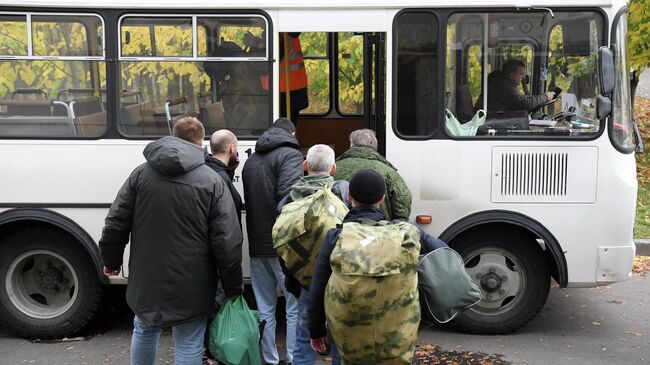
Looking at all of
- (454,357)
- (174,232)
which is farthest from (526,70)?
(174,232)

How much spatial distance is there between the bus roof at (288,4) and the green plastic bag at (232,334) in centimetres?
245

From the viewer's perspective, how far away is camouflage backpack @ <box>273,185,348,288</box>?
4883 mm

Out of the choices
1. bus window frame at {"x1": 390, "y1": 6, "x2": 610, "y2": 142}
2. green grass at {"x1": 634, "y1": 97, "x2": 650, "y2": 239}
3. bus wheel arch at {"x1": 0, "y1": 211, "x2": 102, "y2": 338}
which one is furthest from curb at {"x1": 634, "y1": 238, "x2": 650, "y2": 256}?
bus wheel arch at {"x1": 0, "y1": 211, "x2": 102, "y2": 338}

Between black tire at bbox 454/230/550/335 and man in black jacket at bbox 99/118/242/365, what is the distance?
253 centimetres

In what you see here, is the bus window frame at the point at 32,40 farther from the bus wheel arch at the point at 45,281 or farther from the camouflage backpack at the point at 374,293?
the camouflage backpack at the point at 374,293

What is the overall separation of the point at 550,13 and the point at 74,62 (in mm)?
3577

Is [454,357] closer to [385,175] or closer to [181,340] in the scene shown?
[385,175]

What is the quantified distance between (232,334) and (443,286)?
1485mm

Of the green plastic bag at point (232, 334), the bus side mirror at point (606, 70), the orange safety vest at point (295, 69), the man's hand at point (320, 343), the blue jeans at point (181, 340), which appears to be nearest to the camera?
the man's hand at point (320, 343)

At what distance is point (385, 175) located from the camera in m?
5.95

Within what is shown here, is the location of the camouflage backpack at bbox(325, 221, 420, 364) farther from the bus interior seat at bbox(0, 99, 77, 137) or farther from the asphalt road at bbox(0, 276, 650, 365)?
the bus interior seat at bbox(0, 99, 77, 137)

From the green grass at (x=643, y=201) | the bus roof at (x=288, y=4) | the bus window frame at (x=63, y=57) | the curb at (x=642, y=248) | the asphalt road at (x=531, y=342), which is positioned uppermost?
the bus roof at (x=288, y=4)

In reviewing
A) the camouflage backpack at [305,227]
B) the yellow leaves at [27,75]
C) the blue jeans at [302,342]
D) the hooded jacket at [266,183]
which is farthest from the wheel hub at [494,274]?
the yellow leaves at [27,75]

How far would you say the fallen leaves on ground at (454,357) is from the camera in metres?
6.46
